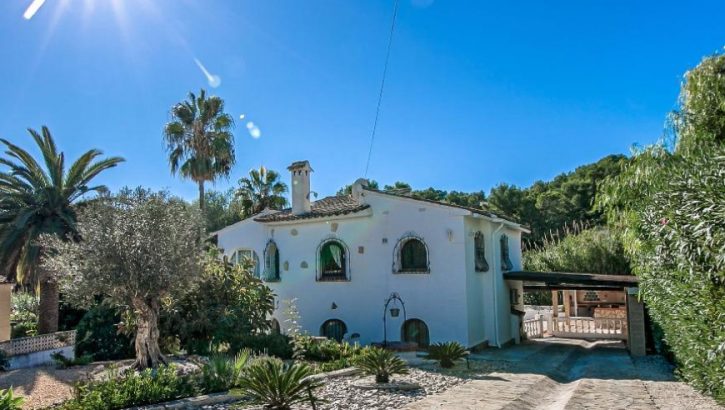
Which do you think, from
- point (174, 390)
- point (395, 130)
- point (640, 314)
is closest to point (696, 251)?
Result: point (174, 390)

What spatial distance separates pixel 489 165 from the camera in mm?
24781

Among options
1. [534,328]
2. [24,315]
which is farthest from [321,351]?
[24,315]

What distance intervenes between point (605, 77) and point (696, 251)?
905cm

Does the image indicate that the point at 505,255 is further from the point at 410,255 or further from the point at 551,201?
the point at 551,201

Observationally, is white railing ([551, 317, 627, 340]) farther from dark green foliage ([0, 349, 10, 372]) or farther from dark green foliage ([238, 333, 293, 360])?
dark green foliage ([0, 349, 10, 372])

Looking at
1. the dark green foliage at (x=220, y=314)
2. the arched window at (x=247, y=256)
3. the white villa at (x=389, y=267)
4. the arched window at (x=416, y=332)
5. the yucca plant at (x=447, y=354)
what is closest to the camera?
the yucca plant at (x=447, y=354)

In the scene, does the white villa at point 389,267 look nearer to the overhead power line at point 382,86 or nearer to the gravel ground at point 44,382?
the overhead power line at point 382,86

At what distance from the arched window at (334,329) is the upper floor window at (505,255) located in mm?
7519

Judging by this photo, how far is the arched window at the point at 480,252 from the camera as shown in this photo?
19.7 metres

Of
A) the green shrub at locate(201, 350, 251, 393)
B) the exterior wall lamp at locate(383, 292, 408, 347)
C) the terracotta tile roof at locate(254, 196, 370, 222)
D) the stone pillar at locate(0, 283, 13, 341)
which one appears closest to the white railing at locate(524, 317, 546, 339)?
the exterior wall lamp at locate(383, 292, 408, 347)

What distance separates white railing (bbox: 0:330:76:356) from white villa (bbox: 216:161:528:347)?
25.4 feet

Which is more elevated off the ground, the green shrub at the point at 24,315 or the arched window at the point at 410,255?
the arched window at the point at 410,255

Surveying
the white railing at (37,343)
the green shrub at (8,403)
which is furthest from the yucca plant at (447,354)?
the white railing at (37,343)

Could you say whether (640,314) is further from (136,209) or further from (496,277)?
(136,209)
